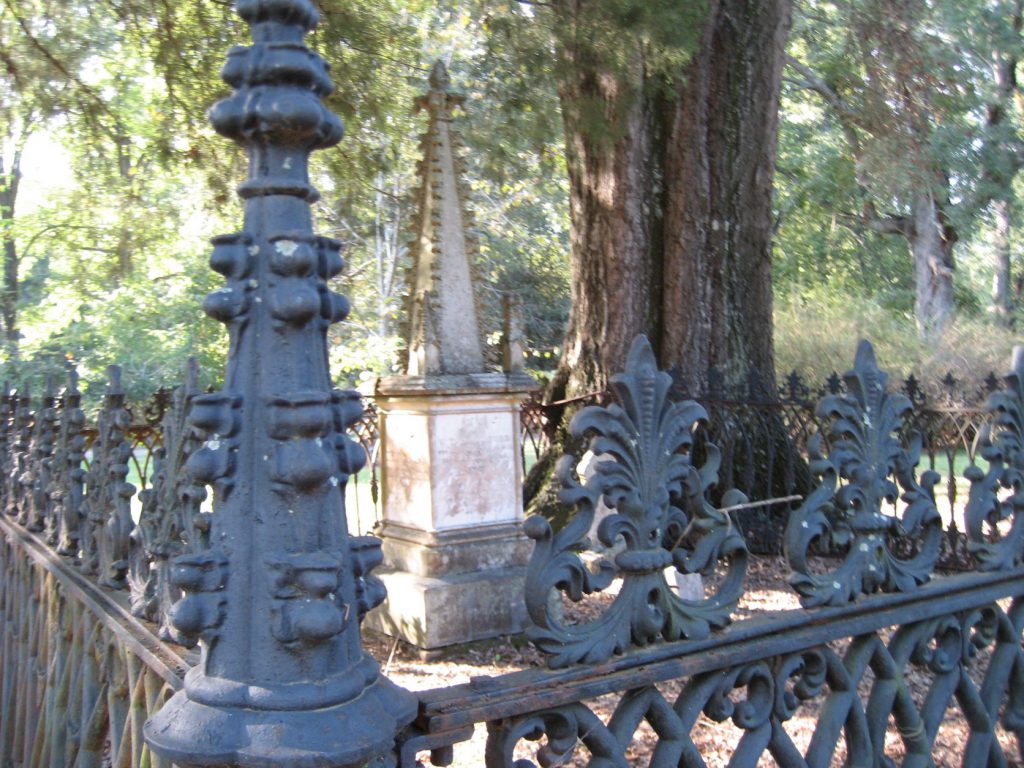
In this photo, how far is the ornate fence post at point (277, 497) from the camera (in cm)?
136

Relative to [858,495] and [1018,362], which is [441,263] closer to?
[1018,362]

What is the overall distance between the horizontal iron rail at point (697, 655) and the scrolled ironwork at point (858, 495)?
5cm

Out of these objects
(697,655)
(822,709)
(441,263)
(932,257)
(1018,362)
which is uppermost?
(932,257)

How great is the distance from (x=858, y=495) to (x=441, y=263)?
15.4ft

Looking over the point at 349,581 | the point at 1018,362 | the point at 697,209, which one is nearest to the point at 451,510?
the point at 697,209

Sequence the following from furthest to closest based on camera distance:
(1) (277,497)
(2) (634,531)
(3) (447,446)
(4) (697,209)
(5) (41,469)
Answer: (4) (697,209), (3) (447,446), (5) (41,469), (2) (634,531), (1) (277,497)

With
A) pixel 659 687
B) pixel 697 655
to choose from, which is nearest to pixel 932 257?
pixel 659 687

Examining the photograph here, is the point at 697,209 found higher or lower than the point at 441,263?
higher

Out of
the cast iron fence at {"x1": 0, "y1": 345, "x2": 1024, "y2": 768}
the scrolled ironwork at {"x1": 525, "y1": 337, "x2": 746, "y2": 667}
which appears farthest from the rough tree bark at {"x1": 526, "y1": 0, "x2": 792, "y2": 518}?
the scrolled ironwork at {"x1": 525, "y1": 337, "x2": 746, "y2": 667}

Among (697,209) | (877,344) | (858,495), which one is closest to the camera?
(858,495)

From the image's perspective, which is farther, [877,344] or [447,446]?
[877,344]

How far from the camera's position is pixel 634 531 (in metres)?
1.81

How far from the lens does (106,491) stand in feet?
7.96

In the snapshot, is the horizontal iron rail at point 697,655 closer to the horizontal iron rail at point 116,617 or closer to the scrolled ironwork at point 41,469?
the horizontal iron rail at point 116,617
